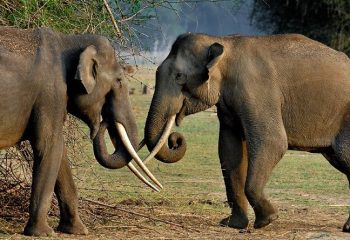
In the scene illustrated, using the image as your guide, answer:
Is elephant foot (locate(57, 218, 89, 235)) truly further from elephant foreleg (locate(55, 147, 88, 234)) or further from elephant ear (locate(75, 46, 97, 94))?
elephant ear (locate(75, 46, 97, 94))

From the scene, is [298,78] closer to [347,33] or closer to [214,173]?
[214,173]

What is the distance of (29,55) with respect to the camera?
33.4ft

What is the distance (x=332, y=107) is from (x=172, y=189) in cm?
342

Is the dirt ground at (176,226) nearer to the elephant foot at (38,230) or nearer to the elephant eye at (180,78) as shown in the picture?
the elephant foot at (38,230)

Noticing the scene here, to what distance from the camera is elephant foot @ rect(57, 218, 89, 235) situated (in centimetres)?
1064

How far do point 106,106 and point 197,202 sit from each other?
308 centimetres

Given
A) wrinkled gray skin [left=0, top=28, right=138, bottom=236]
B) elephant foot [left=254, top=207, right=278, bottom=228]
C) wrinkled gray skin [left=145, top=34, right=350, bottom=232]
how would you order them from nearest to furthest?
wrinkled gray skin [left=0, top=28, right=138, bottom=236]
elephant foot [left=254, top=207, right=278, bottom=228]
wrinkled gray skin [left=145, top=34, right=350, bottom=232]

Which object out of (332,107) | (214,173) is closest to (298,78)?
(332,107)

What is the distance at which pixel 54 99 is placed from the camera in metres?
10.2

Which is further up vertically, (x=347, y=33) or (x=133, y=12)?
(x=133, y=12)

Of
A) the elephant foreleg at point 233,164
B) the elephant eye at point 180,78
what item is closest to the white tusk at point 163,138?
the elephant eye at point 180,78

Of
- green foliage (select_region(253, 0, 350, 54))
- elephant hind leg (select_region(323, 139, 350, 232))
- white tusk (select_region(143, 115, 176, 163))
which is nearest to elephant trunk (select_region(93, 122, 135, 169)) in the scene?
white tusk (select_region(143, 115, 176, 163))

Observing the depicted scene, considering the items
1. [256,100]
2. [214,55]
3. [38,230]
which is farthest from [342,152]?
[38,230]

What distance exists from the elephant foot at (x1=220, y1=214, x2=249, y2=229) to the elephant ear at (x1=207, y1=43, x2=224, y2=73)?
1.38 meters
